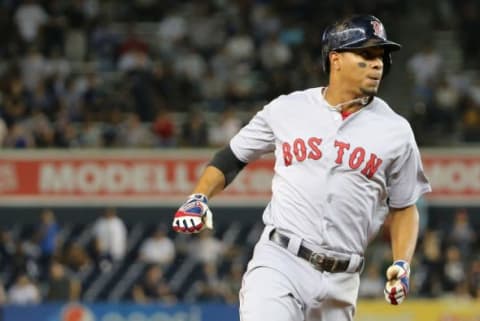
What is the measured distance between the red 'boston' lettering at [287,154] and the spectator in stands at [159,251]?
490 inches

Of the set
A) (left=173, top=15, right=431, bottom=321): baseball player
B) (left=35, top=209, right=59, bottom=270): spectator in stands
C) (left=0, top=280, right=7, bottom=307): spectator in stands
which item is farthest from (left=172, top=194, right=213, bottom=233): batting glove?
(left=35, top=209, right=59, bottom=270): spectator in stands

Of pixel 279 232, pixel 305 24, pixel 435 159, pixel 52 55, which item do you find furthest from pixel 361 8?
pixel 279 232

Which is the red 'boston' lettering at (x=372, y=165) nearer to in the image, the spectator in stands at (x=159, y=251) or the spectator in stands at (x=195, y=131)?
the spectator in stands at (x=159, y=251)

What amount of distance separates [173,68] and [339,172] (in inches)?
566

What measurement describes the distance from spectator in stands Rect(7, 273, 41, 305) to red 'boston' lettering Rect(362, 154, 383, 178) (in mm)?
11757

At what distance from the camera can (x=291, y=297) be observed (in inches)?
226

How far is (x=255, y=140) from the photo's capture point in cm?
609

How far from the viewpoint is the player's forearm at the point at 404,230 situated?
589 centimetres

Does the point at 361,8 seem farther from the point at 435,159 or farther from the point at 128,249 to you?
the point at 128,249

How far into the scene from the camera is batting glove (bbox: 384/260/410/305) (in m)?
5.59

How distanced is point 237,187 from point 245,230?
0.64m

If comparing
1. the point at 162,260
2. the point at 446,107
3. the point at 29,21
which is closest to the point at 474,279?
the point at 446,107

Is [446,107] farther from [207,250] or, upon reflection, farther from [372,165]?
[372,165]

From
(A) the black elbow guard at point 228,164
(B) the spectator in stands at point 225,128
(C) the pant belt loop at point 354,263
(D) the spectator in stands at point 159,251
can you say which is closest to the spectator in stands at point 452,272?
(B) the spectator in stands at point 225,128
